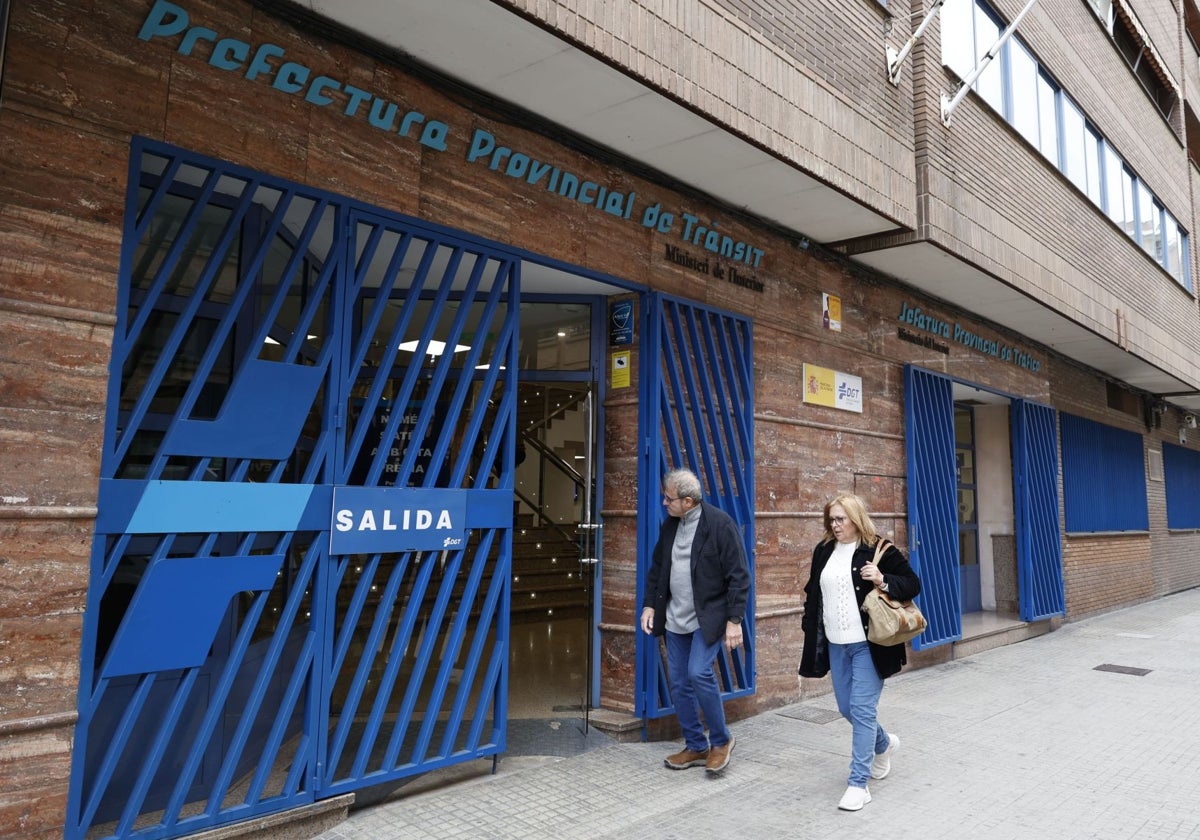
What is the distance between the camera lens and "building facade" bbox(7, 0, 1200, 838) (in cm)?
337

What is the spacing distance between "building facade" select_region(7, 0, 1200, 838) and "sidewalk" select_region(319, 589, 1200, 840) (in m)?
0.35

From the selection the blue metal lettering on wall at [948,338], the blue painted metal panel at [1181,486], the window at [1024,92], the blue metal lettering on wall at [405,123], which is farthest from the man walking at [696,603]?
the blue painted metal panel at [1181,486]

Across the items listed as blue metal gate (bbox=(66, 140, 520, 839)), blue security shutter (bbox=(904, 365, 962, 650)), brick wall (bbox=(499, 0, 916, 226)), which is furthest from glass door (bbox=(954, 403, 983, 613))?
blue metal gate (bbox=(66, 140, 520, 839))

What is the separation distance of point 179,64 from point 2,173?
93cm

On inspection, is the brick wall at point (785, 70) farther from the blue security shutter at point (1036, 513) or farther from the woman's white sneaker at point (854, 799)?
the blue security shutter at point (1036, 513)

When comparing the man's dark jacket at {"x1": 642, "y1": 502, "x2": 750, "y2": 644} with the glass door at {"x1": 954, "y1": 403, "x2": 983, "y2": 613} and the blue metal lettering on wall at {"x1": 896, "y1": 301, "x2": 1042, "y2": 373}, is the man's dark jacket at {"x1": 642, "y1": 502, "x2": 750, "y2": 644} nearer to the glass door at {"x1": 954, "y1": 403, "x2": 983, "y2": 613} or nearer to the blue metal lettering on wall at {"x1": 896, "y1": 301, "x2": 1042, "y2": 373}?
the blue metal lettering on wall at {"x1": 896, "y1": 301, "x2": 1042, "y2": 373}

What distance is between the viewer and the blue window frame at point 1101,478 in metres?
12.5

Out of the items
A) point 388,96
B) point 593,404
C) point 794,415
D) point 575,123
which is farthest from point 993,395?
point 388,96

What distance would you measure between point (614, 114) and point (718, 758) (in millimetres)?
4010

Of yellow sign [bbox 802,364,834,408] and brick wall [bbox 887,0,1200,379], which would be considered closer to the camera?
yellow sign [bbox 802,364,834,408]

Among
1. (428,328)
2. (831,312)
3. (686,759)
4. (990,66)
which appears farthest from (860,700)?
(990,66)

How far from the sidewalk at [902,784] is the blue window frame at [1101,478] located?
576 cm

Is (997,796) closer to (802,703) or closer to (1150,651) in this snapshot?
(802,703)

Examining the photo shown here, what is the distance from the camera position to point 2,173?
3213 millimetres
